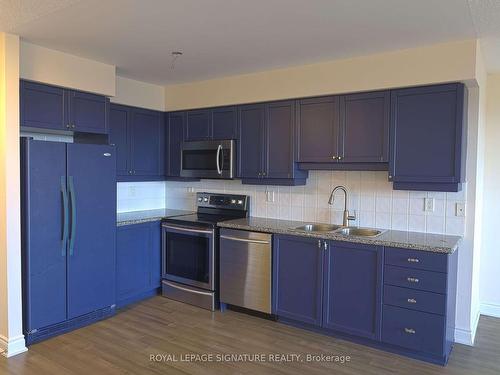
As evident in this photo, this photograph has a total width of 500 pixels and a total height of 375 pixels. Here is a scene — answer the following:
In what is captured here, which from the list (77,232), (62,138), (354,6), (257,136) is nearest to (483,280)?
(257,136)

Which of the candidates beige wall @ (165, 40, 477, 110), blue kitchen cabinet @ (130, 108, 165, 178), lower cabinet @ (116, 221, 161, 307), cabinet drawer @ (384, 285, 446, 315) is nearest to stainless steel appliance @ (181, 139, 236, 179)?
blue kitchen cabinet @ (130, 108, 165, 178)

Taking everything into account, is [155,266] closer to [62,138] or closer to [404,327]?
[62,138]

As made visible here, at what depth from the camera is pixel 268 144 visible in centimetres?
393

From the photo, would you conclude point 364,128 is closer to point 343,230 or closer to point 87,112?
point 343,230

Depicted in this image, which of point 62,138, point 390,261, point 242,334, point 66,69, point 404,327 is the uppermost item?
point 66,69

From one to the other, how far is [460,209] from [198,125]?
276cm

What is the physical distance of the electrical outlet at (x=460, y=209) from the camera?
10.6ft

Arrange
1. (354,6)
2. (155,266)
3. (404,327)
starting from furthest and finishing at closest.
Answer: (155,266) < (404,327) < (354,6)

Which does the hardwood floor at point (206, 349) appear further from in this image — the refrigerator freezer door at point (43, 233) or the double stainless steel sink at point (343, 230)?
the double stainless steel sink at point (343, 230)

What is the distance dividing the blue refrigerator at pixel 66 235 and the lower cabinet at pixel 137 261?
220 mm

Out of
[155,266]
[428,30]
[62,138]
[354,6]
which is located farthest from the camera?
[155,266]

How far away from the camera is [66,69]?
11.1 ft

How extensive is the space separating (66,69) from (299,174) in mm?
2300

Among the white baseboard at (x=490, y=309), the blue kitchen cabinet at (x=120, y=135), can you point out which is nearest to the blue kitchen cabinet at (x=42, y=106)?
the blue kitchen cabinet at (x=120, y=135)
